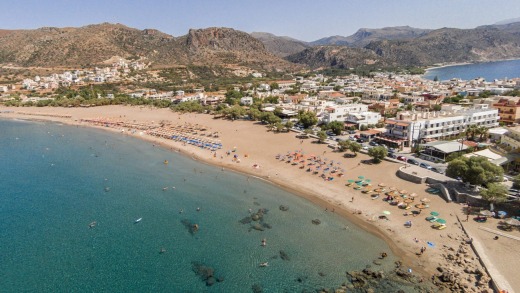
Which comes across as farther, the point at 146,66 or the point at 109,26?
the point at 109,26

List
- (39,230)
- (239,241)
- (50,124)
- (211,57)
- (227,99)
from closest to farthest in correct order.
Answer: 1. (239,241)
2. (39,230)
3. (50,124)
4. (227,99)
5. (211,57)

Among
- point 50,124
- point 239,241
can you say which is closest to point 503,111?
point 239,241

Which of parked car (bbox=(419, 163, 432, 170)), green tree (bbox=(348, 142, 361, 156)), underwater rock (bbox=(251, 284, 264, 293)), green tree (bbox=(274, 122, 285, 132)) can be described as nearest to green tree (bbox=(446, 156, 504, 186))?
parked car (bbox=(419, 163, 432, 170))

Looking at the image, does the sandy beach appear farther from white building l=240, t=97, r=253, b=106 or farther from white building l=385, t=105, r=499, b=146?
white building l=240, t=97, r=253, b=106

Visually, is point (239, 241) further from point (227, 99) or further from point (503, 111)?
point (227, 99)

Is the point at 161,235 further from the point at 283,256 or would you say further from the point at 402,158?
the point at 402,158

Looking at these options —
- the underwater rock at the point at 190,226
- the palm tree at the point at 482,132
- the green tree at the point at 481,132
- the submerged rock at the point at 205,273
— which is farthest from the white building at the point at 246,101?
the submerged rock at the point at 205,273

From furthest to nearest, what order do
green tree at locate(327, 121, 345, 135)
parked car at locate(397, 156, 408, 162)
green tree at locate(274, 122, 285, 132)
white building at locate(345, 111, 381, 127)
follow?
white building at locate(345, 111, 381, 127) → green tree at locate(274, 122, 285, 132) → green tree at locate(327, 121, 345, 135) → parked car at locate(397, 156, 408, 162)
